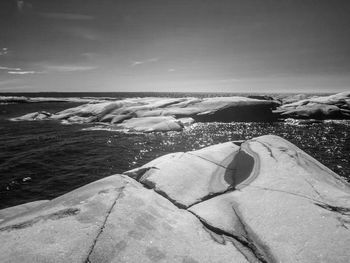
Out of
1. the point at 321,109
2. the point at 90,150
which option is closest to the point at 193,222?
the point at 90,150

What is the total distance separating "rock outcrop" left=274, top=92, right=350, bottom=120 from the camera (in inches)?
1271

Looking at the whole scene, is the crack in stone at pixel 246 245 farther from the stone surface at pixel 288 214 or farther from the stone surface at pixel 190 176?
the stone surface at pixel 190 176

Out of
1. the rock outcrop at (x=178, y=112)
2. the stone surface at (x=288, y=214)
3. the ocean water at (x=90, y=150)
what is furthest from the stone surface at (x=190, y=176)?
the rock outcrop at (x=178, y=112)

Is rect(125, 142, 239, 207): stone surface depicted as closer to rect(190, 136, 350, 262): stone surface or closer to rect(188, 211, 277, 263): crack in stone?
rect(190, 136, 350, 262): stone surface

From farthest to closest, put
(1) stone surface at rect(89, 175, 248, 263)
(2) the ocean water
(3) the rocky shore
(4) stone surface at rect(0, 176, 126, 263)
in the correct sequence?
(3) the rocky shore → (2) the ocean water → (1) stone surface at rect(89, 175, 248, 263) → (4) stone surface at rect(0, 176, 126, 263)

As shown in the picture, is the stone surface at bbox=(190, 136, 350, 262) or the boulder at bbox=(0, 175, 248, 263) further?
the stone surface at bbox=(190, 136, 350, 262)

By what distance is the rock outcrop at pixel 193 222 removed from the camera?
10.9 feet

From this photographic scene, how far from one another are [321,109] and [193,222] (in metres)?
35.2

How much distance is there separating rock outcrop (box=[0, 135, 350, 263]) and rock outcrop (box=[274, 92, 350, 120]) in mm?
30712

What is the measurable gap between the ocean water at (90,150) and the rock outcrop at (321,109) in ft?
22.6

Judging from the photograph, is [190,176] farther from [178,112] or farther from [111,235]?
[178,112]

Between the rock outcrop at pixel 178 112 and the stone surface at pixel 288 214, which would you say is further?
the rock outcrop at pixel 178 112

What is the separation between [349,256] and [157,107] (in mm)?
29375

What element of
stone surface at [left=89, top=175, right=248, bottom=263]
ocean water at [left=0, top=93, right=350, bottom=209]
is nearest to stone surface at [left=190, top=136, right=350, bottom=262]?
stone surface at [left=89, top=175, right=248, bottom=263]
